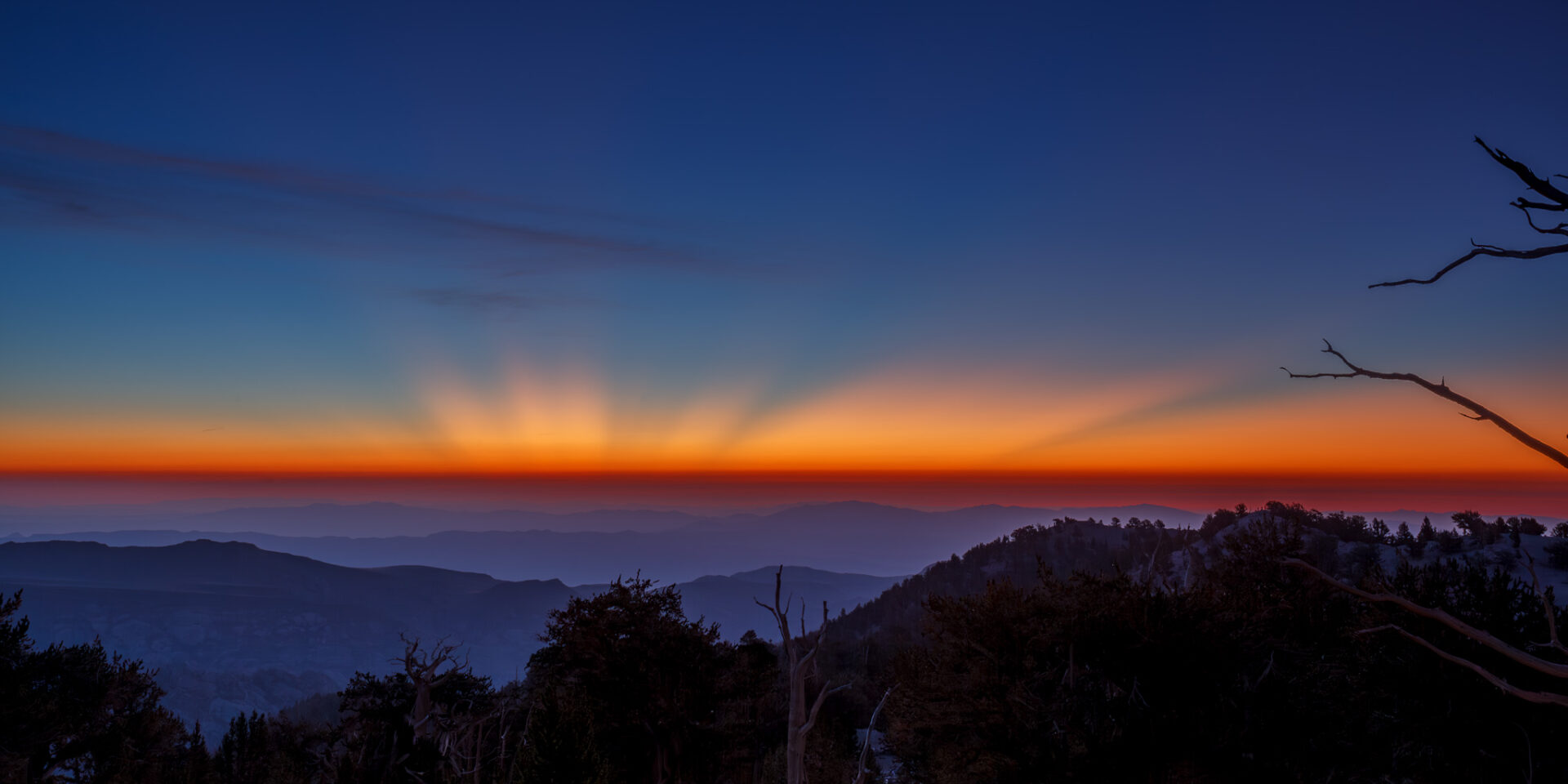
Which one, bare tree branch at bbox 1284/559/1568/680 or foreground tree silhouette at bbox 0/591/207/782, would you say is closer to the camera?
bare tree branch at bbox 1284/559/1568/680

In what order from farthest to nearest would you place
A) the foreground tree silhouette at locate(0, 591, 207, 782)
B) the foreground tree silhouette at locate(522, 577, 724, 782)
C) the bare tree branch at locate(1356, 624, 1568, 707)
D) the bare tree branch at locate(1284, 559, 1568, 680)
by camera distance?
1. the foreground tree silhouette at locate(522, 577, 724, 782)
2. the foreground tree silhouette at locate(0, 591, 207, 782)
3. the bare tree branch at locate(1284, 559, 1568, 680)
4. the bare tree branch at locate(1356, 624, 1568, 707)

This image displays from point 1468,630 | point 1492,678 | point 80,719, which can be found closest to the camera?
point 1492,678

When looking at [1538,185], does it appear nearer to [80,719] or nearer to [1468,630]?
[1468,630]

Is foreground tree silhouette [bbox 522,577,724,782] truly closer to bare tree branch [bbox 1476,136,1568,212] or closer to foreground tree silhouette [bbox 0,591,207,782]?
foreground tree silhouette [bbox 0,591,207,782]

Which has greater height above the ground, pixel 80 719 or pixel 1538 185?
pixel 1538 185

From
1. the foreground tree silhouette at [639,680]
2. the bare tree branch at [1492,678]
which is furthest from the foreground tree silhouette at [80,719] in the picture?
the bare tree branch at [1492,678]

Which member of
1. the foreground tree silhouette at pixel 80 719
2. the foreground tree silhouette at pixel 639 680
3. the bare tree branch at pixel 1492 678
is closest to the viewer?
the bare tree branch at pixel 1492 678

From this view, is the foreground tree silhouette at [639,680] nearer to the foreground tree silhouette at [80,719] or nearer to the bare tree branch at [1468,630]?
the foreground tree silhouette at [80,719]

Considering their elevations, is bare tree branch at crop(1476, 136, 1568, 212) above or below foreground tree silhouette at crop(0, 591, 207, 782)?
above

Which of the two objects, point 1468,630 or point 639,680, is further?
point 639,680

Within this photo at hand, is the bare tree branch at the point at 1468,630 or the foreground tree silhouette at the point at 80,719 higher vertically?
the bare tree branch at the point at 1468,630

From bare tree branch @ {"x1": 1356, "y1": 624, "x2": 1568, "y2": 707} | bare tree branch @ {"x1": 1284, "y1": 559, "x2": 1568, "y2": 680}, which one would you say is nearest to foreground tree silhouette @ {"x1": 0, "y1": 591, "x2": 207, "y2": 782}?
bare tree branch @ {"x1": 1284, "y1": 559, "x2": 1568, "y2": 680}

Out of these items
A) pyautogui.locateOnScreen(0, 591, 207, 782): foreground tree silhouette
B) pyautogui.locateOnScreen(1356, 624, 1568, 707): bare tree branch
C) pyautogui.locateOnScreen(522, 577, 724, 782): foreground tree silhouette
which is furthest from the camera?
pyautogui.locateOnScreen(522, 577, 724, 782): foreground tree silhouette

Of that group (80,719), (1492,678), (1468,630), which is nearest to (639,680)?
(80,719)
